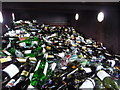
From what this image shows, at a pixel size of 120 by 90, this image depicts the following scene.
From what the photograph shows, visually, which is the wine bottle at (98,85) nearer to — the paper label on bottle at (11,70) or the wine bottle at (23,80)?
the wine bottle at (23,80)

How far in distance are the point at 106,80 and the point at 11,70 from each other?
788 mm

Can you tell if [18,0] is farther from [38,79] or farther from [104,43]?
[104,43]

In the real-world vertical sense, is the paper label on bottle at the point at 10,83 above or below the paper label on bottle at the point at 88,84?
above

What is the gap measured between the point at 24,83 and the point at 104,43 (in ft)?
2.68

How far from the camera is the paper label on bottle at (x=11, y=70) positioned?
100 centimetres

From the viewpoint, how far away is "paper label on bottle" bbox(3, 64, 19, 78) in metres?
1.00

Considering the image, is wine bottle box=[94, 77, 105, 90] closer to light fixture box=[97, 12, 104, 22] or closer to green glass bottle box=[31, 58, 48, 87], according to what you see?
green glass bottle box=[31, 58, 48, 87]

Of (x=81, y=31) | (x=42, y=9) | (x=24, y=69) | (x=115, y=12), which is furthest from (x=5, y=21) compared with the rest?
(x=115, y=12)

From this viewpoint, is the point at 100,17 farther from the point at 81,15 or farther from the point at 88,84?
the point at 88,84

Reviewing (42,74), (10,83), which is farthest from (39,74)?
(10,83)

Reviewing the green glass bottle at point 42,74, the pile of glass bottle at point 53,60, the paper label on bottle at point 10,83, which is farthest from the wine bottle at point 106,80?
the paper label on bottle at point 10,83

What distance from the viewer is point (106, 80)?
1.05 meters

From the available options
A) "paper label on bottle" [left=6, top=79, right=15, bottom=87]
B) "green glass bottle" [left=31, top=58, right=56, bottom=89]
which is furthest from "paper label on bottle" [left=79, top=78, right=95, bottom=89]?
"paper label on bottle" [left=6, top=79, right=15, bottom=87]

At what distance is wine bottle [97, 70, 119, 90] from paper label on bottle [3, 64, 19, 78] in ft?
2.28
